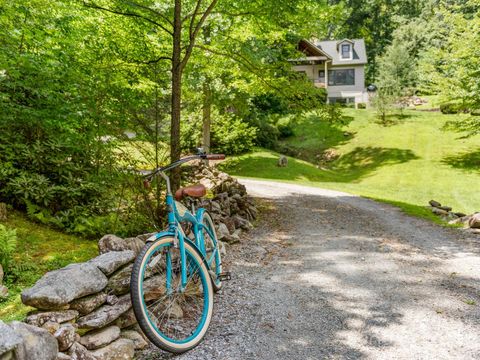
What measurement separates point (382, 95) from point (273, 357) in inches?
1253

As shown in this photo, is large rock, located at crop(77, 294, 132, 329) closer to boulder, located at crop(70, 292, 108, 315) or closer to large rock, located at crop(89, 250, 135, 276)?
boulder, located at crop(70, 292, 108, 315)

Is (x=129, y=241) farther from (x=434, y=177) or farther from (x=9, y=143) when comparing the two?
(x=434, y=177)

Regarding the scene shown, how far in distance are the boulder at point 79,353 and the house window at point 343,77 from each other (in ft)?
152

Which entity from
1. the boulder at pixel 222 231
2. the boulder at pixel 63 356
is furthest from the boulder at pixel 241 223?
the boulder at pixel 63 356

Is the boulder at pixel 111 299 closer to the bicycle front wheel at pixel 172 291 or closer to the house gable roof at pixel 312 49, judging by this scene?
the bicycle front wheel at pixel 172 291

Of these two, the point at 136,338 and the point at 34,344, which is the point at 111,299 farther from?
the point at 34,344

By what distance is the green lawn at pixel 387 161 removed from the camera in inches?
749

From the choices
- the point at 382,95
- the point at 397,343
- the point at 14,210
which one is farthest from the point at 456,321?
the point at 382,95

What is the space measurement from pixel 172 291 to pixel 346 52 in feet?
154

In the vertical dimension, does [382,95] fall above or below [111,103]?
above

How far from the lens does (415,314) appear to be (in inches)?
171

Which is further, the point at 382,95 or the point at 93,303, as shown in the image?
the point at 382,95

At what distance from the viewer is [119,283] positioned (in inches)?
138

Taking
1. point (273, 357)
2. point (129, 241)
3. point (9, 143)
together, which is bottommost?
point (273, 357)
